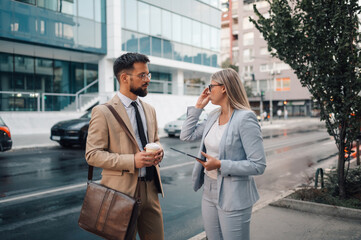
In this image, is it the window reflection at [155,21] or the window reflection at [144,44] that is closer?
the window reflection at [144,44]

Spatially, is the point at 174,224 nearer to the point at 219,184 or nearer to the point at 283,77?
the point at 219,184

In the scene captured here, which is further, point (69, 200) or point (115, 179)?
point (69, 200)

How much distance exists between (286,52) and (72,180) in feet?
17.9

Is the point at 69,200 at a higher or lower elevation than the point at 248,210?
lower

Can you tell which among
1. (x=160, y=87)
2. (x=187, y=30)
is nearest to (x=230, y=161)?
(x=160, y=87)

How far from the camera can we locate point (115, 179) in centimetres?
254

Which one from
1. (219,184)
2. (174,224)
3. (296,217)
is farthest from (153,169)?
(296,217)

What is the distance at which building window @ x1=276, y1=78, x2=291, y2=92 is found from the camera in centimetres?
5956

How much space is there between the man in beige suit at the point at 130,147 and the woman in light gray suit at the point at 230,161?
458mm

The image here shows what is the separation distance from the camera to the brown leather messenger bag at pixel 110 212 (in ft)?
7.53

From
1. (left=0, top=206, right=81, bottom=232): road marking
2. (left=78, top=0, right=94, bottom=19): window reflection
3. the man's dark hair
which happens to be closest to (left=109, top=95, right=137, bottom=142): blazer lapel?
the man's dark hair

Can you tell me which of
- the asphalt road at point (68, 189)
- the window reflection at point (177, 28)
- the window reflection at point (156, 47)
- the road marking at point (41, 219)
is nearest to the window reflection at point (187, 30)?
the window reflection at point (177, 28)

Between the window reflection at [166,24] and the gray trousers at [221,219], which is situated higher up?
the window reflection at [166,24]

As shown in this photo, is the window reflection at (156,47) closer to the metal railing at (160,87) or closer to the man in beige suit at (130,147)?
the metal railing at (160,87)
